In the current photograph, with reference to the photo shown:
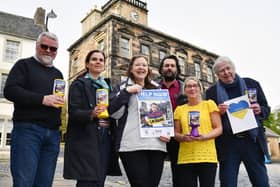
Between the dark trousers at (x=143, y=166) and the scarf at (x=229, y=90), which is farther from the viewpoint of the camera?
the scarf at (x=229, y=90)

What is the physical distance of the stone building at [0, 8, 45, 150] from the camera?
1970cm

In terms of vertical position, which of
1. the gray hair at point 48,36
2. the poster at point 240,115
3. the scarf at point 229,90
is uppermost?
the gray hair at point 48,36

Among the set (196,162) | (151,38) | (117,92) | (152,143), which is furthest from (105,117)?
(151,38)

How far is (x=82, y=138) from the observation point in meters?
2.77

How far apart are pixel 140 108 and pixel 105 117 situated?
1.37 feet

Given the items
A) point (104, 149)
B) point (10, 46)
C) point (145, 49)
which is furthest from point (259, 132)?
point (10, 46)

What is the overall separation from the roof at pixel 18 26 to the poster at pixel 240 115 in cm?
2170

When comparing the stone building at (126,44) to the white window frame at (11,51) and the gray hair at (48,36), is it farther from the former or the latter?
the gray hair at (48,36)

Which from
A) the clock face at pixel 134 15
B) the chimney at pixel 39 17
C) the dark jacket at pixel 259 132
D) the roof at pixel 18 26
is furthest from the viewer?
the chimney at pixel 39 17

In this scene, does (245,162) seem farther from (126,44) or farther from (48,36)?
(126,44)

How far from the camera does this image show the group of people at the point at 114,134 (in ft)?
8.87

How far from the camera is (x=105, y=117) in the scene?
281 cm

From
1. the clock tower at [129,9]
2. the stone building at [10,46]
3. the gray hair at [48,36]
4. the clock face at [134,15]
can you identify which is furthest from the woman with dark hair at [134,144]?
the clock face at [134,15]

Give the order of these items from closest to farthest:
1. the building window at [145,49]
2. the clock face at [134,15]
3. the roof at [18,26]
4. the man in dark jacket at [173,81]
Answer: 1. the man in dark jacket at [173,81]
2. the building window at [145,49]
3. the roof at [18,26]
4. the clock face at [134,15]
